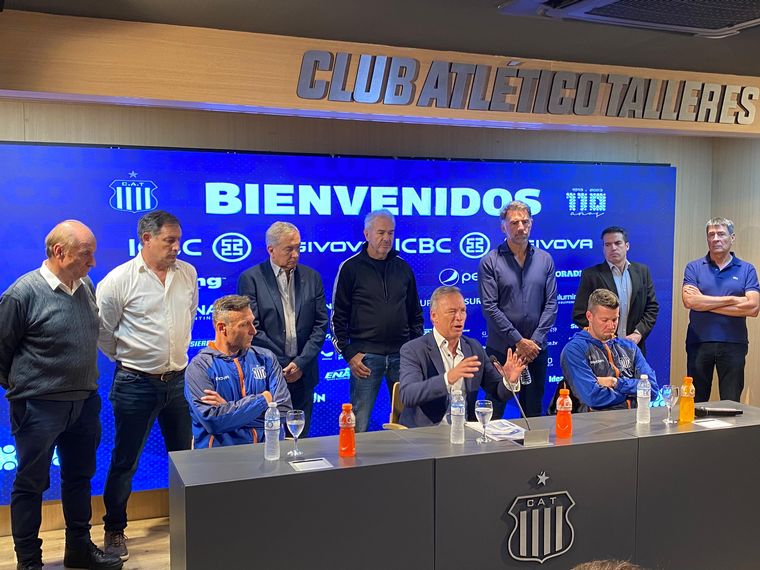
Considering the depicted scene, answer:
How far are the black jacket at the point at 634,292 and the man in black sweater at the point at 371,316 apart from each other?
46.4 inches

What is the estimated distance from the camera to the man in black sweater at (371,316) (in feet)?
15.2

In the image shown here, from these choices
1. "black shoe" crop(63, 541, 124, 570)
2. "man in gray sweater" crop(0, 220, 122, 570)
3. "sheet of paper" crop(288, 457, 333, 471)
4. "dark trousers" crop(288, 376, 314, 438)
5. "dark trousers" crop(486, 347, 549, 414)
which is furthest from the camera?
"dark trousers" crop(486, 347, 549, 414)

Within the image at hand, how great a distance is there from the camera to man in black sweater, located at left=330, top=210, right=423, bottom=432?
462cm

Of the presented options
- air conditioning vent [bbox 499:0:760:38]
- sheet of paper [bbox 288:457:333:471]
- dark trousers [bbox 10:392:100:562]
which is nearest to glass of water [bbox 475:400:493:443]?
sheet of paper [bbox 288:457:333:471]

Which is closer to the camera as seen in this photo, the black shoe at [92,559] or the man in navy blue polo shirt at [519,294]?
the black shoe at [92,559]

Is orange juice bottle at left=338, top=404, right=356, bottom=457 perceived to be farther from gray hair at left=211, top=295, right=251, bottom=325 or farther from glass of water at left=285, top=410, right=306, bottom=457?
gray hair at left=211, top=295, right=251, bottom=325

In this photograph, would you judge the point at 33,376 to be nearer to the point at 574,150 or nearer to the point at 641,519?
the point at 641,519

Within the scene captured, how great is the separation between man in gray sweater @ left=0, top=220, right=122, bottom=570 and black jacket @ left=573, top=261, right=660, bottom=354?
300 cm

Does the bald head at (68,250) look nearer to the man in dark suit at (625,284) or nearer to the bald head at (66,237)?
the bald head at (66,237)

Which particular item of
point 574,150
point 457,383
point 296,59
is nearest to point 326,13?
point 296,59

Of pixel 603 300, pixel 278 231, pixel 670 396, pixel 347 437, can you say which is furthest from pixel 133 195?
pixel 670 396

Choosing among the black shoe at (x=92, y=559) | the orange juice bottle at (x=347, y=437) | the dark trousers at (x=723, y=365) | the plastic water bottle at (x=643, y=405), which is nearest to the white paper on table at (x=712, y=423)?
the plastic water bottle at (x=643, y=405)

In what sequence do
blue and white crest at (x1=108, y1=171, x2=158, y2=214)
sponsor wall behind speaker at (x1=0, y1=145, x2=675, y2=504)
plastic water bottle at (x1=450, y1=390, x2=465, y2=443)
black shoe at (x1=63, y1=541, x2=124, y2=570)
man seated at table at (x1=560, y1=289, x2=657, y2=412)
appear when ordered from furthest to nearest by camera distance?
blue and white crest at (x1=108, y1=171, x2=158, y2=214), sponsor wall behind speaker at (x1=0, y1=145, x2=675, y2=504), man seated at table at (x1=560, y1=289, x2=657, y2=412), black shoe at (x1=63, y1=541, x2=124, y2=570), plastic water bottle at (x1=450, y1=390, x2=465, y2=443)

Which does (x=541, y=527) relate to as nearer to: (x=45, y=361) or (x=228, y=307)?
(x=228, y=307)
